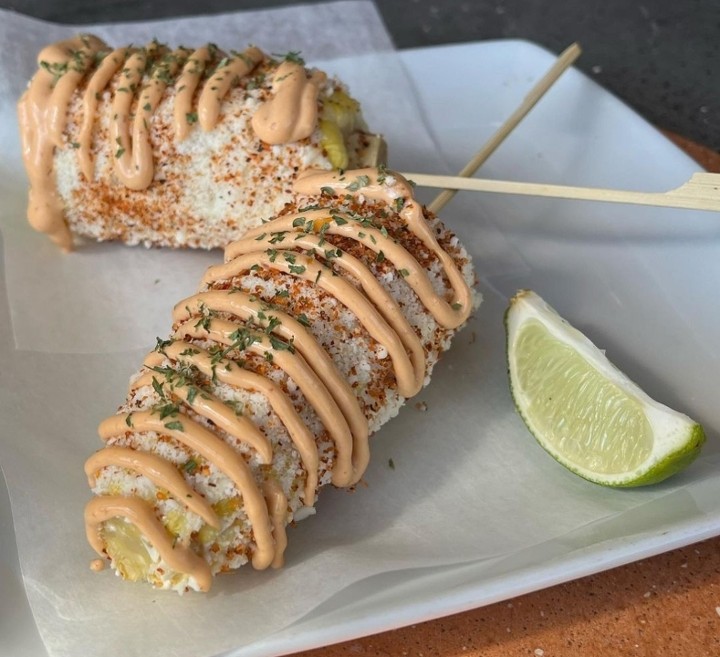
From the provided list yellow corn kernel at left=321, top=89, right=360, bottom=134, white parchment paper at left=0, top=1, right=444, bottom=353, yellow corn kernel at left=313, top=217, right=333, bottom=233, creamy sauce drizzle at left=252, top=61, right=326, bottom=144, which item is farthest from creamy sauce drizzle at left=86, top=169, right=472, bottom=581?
white parchment paper at left=0, top=1, right=444, bottom=353

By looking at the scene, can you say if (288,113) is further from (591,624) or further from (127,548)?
(591,624)

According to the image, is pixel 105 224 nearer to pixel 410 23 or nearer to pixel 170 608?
pixel 170 608

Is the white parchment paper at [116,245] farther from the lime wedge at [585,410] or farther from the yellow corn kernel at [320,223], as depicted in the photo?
the lime wedge at [585,410]

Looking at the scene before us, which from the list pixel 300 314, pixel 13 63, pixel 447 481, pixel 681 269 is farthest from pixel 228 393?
pixel 13 63

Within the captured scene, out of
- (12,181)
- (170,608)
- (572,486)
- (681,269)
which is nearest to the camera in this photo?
(170,608)

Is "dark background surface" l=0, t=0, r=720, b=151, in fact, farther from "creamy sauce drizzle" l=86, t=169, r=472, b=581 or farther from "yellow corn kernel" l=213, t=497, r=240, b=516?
"yellow corn kernel" l=213, t=497, r=240, b=516

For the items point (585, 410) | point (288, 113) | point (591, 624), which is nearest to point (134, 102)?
point (288, 113)

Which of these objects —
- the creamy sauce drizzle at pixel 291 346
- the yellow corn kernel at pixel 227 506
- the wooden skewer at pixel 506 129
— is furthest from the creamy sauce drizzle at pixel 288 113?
the yellow corn kernel at pixel 227 506
